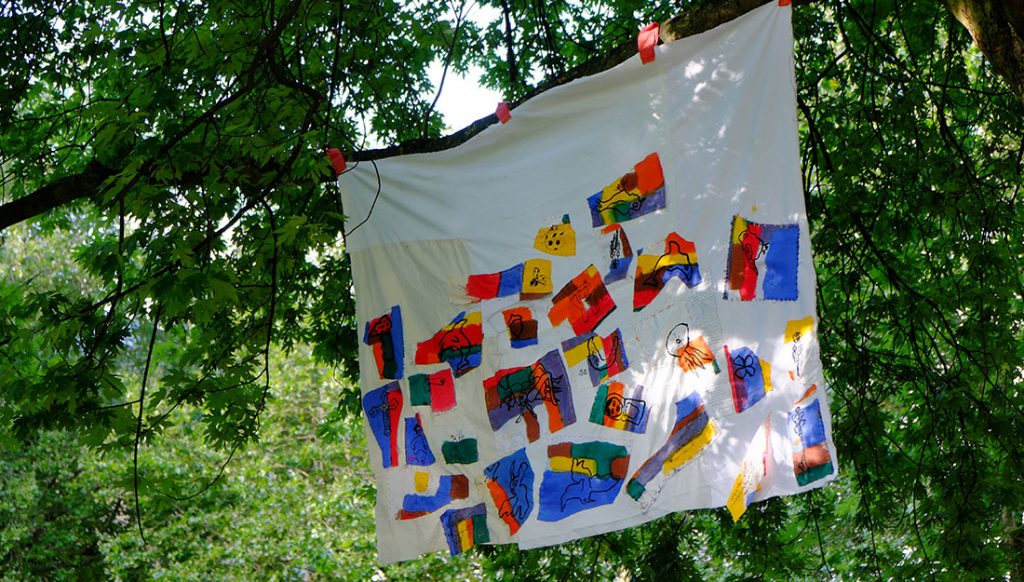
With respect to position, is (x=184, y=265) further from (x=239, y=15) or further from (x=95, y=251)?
(x=239, y=15)

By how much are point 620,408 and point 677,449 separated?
A: 224 millimetres

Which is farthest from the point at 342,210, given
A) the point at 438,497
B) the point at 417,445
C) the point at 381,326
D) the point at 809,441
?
the point at 809,441

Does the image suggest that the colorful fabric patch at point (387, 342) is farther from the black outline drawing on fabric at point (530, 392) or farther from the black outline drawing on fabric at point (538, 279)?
the black outline drawing on fabric at point (538, 279)

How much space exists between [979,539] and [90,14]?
5112 millimetres

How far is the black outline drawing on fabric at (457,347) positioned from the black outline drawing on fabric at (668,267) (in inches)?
25.4

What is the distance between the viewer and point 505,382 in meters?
3.26

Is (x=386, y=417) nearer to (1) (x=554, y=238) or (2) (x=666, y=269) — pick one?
(1) (x=554, y=238)

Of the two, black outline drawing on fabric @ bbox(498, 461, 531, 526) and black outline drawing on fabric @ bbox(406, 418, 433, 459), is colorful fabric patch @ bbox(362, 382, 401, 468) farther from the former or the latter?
black outline drawing on fabric @ bbox(498, 461, 531, 526)

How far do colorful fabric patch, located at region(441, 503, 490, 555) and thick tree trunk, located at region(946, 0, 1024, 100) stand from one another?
1.96m

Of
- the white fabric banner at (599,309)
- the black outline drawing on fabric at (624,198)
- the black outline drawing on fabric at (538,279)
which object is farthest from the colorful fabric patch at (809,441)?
the black outline drawing on fabric at (538,279)

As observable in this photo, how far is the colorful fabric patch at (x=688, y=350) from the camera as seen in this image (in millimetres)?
2883

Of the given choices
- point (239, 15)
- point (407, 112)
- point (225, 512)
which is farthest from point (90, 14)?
point (225, 512)

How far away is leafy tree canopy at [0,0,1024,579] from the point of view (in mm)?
3494

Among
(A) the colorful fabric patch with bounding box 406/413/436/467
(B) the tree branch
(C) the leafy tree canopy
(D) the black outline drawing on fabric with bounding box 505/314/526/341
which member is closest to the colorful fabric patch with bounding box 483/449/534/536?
(A) the colorful fabric patch with bounding box 406/413/436/467
